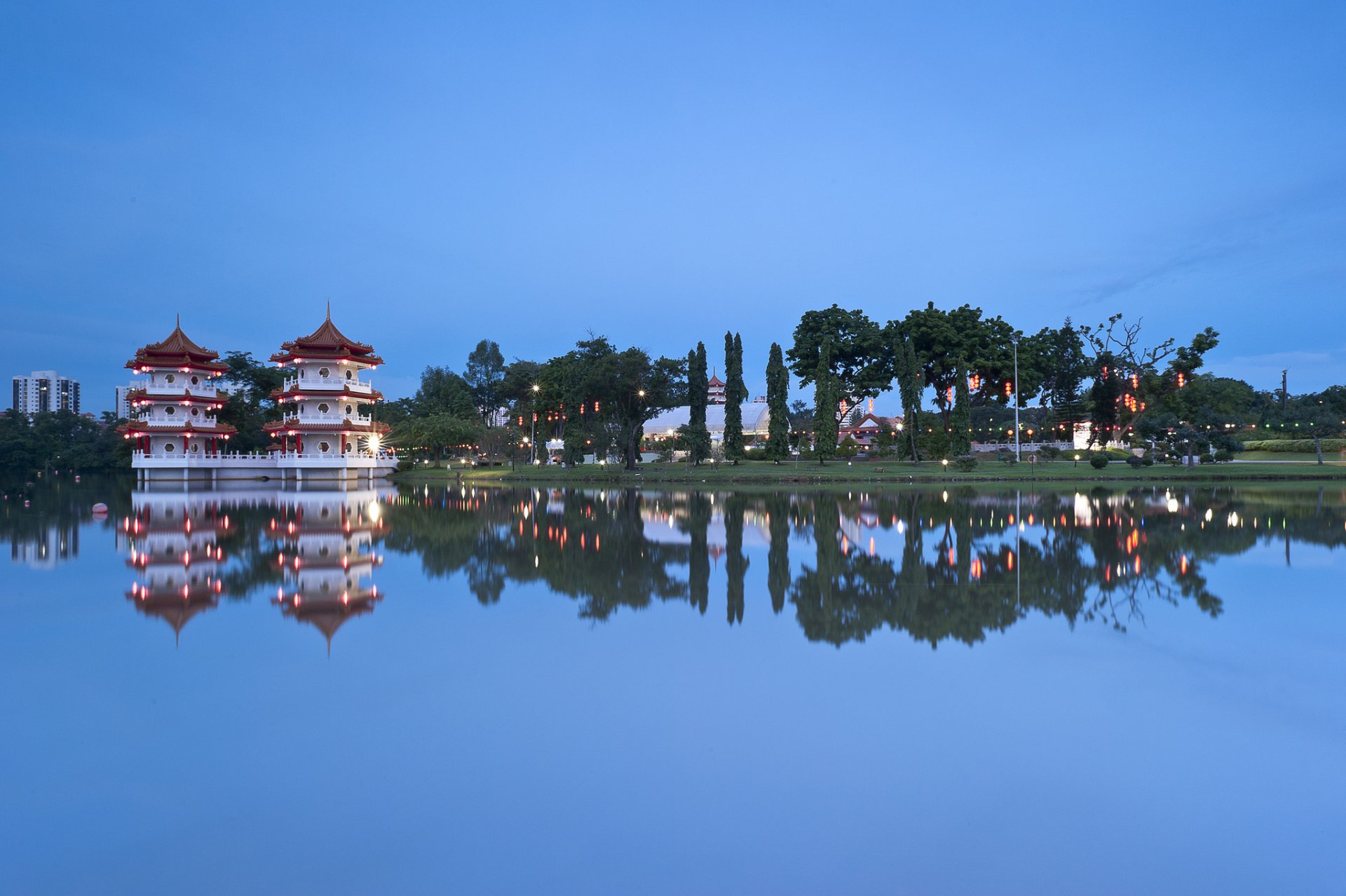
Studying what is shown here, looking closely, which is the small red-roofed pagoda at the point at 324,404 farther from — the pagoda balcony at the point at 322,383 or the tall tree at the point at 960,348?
the tall tree at the point at 960,348

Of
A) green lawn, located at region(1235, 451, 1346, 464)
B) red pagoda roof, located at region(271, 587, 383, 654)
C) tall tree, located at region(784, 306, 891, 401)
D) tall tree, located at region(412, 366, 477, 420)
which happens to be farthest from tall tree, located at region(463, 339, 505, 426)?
red pagoda roof, located at region(271, 587, 383, 654)

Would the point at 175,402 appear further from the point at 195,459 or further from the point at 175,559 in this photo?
the point at 175,559

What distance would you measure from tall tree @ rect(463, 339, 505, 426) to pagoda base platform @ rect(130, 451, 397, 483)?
116 ft

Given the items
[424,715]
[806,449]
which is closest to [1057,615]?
[424,715]

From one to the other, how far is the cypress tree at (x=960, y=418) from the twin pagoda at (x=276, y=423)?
4053cm

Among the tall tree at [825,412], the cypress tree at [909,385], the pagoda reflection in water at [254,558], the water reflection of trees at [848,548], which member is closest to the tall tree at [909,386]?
the cypress tree at [909,385]

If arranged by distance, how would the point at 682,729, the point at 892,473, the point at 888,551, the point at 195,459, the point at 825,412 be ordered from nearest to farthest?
the point at 682,729 < the point at 888,551 < the point at 892,473 < the point at 825,412 < the point at 195,459

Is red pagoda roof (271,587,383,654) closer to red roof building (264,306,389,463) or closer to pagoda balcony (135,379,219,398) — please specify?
red roof building (264,306,389,463)

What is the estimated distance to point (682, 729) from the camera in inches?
236

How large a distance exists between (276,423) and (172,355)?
27.1 feet

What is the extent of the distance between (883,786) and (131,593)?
12079mm

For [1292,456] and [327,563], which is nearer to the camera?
[327,563]

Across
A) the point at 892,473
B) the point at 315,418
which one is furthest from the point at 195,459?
the point at 892,473

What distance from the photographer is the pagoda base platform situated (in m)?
53.0
